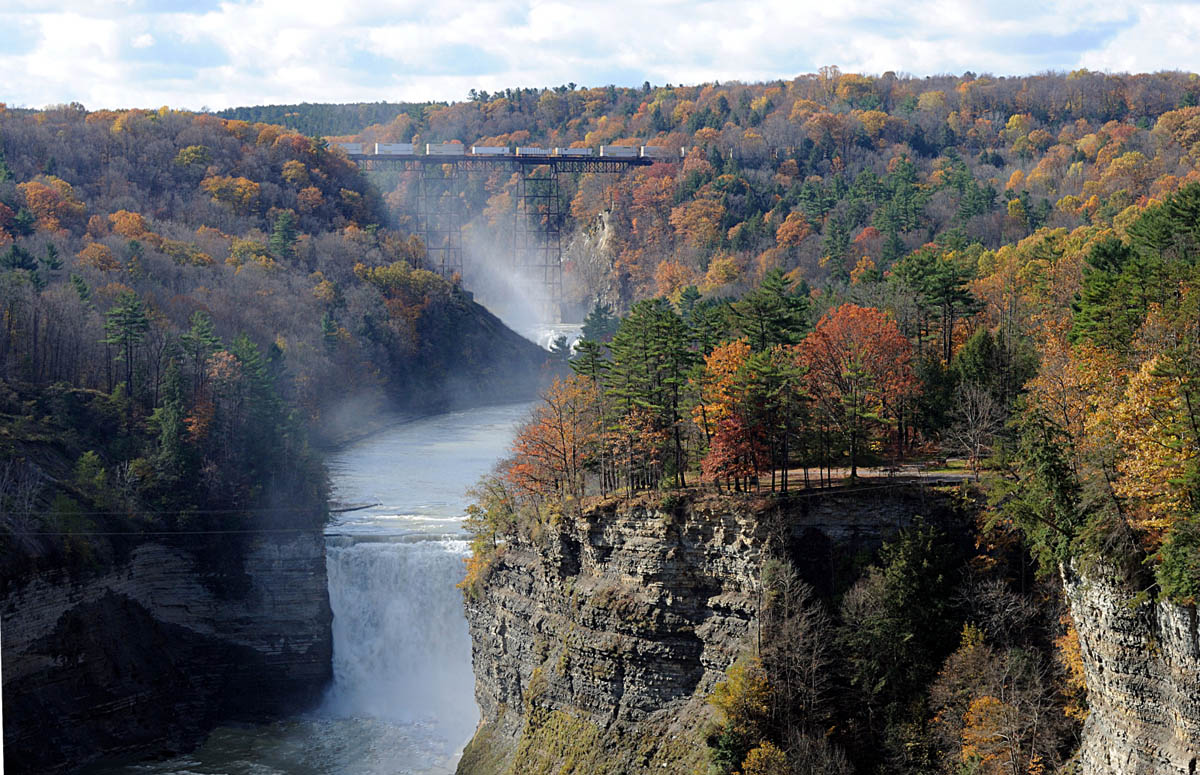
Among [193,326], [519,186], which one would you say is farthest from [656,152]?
[193,326]

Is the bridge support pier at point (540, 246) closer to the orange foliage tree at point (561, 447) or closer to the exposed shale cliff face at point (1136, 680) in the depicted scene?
the orange foliage tree at point (561, 447)

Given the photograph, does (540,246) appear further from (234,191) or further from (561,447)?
(561,447)

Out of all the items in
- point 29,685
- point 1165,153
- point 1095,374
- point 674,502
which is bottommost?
point 29,685

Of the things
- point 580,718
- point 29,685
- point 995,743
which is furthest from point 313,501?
point 995,743

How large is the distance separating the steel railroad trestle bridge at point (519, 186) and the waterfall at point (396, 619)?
232ft

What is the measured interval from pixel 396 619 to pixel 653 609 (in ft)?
83.9

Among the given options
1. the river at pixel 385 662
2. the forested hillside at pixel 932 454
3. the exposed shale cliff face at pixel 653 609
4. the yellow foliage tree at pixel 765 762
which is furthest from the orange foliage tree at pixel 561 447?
the yellow foliage tree at pixel 765 762

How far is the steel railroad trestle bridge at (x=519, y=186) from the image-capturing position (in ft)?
489

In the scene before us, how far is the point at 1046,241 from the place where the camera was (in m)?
83.2

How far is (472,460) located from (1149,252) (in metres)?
49.6

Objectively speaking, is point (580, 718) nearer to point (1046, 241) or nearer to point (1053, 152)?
point (1046, 241)

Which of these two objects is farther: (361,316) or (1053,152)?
(1053,152)

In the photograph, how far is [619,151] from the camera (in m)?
166

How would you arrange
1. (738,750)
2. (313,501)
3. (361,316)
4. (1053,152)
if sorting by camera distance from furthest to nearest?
(1053,152)
(361,316)
(313,501)
(738,750)
